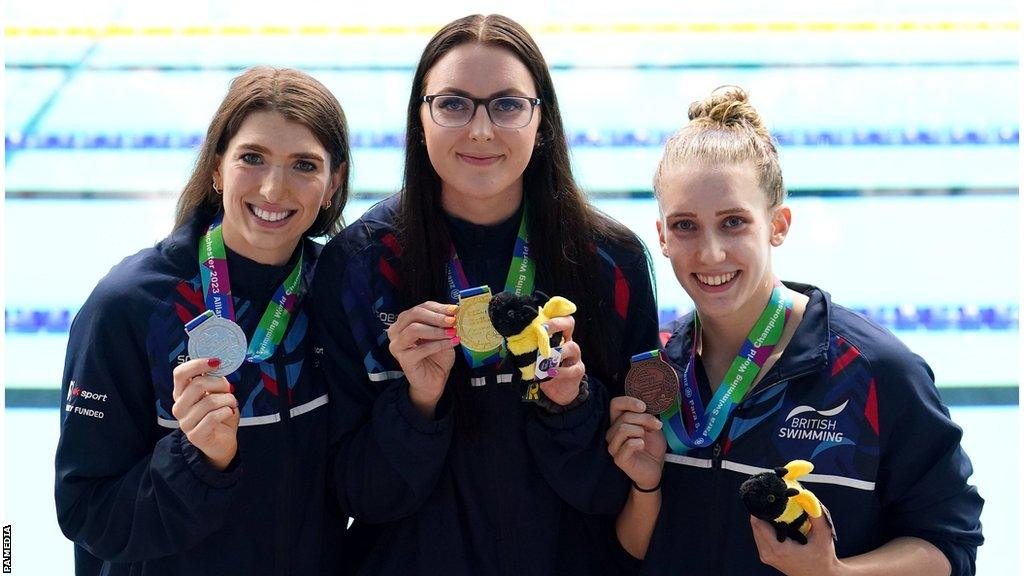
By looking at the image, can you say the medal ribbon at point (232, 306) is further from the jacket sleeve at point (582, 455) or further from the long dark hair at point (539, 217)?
the jacket sleeve at point (582, 455)

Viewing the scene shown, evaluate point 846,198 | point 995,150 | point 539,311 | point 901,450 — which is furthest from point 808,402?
point 995,150

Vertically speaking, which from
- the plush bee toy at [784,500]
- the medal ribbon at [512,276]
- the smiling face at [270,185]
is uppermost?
the smiling face at [270,185]

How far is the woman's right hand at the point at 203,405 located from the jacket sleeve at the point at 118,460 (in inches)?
2.4

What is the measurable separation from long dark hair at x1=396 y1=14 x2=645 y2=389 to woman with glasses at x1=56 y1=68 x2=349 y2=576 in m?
0.20

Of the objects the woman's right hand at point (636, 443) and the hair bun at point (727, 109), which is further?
the hair bun at point (727, 109)

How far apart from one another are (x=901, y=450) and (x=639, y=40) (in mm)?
5614

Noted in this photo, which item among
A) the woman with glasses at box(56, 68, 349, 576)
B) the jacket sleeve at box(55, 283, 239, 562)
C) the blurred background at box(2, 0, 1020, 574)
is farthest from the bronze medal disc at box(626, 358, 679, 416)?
the blurred background at box(2, 0, 1020, 574)

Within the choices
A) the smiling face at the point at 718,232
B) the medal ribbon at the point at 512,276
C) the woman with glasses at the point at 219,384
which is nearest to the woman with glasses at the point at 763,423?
the smiling face at the point at 718,232

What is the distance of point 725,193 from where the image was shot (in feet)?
5.97

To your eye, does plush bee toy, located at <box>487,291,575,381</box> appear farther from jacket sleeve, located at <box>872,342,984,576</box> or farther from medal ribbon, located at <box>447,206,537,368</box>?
jacket sleeve, located at <box>872,342,984,576</box>

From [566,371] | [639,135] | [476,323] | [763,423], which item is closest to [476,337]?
[476,323]

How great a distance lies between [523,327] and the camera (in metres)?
1.69

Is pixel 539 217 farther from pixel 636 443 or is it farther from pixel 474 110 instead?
pixel 636 443

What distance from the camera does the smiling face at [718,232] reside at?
1820mm
